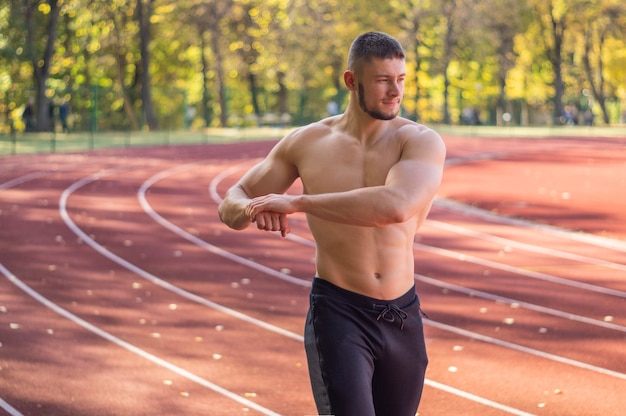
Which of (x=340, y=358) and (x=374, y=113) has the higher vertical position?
(x=374, y=113)

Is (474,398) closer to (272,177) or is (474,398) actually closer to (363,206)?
(272,177)

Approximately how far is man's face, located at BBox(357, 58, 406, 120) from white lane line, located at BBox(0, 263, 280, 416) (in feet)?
11.6

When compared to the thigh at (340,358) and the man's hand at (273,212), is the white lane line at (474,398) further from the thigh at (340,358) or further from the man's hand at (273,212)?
the man's hand at (273,212)

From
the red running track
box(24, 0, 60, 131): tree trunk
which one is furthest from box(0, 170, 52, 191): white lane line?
box(24, 0, 60, 131): tree trunk

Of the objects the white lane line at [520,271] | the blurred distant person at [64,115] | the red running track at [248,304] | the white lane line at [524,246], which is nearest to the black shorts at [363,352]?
the red running track at [248,304]

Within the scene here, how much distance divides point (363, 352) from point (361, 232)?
15.1 inches

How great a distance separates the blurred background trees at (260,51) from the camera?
3862cm

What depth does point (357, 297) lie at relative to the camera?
144 inches

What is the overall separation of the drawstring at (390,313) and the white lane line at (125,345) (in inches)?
124

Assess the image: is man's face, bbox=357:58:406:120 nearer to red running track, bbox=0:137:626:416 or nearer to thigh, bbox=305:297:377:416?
thigh, bbox=305:297:377:416

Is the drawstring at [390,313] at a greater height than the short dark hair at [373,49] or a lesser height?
lesser

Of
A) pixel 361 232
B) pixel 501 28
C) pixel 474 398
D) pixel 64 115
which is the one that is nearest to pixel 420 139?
pixel 361 232

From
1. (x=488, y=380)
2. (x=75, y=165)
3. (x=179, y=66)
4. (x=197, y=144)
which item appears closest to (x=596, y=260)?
(x=488, y=380)

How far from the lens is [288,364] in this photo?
7.81 metres
